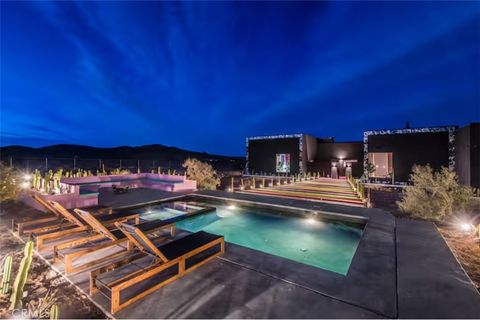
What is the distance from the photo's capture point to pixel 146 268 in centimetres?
248

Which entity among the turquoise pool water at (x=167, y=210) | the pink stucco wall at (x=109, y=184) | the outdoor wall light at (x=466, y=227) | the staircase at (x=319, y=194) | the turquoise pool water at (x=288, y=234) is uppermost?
the pink stucco wall at (x=109, y=184)

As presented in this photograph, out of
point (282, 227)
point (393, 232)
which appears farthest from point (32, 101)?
point (393, 232)

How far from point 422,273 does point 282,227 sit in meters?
3.19

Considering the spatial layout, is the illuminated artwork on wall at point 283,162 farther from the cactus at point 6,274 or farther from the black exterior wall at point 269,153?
the cactus at point 6,274

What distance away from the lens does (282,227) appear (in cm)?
558

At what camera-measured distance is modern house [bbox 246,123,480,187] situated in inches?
445

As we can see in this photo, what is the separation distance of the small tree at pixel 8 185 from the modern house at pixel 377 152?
55.5 feet

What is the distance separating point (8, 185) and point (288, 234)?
7353 millimetres

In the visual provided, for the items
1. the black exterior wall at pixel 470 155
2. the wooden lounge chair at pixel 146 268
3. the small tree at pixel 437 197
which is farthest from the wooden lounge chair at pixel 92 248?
the black exterior wall at pixel 470 155

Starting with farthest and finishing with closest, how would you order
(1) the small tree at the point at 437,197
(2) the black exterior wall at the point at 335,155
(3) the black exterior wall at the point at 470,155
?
(2) the black exterior wall at the point at 335,155 → (3) the black exterior wall at the point at 470,155 → (1) the small tree at the point at 437,197

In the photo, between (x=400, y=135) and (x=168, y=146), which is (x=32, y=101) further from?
(x=400, y=135)

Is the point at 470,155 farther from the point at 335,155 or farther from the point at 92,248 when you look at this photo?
the point at 92,248

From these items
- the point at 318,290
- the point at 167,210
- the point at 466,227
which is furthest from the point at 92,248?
the point at 466,227

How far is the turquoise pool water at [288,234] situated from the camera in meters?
4.17
